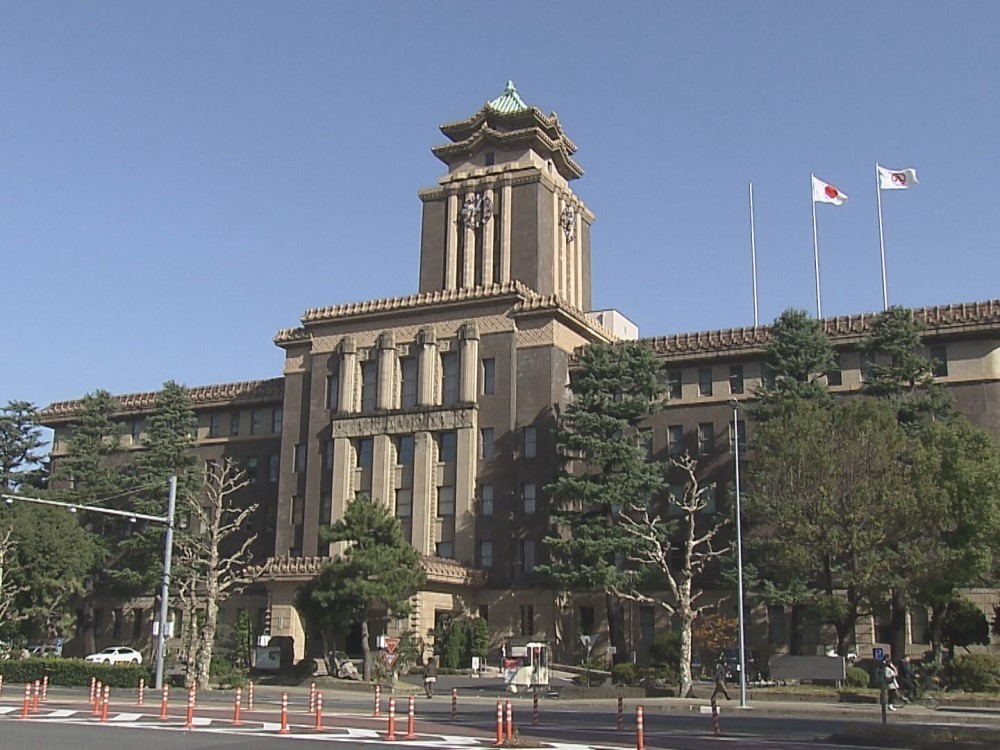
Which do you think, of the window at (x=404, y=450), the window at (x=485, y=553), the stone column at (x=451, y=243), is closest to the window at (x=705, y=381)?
the window at (x=485, y=553)

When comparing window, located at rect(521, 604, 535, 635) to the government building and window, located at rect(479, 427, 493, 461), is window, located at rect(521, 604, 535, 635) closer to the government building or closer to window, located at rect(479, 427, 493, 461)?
the government building

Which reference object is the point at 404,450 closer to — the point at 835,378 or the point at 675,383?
the point at 675,383

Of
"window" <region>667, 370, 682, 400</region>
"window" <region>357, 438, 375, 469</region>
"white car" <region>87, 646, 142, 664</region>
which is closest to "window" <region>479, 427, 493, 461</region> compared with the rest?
"window" <region>357, 438, 375, 469</region>

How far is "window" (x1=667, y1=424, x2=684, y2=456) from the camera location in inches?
2491

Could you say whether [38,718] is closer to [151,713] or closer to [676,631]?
[151,713]

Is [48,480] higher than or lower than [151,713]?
higher

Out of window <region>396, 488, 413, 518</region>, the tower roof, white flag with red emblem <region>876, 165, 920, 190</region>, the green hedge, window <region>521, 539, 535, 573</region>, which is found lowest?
the green hedge

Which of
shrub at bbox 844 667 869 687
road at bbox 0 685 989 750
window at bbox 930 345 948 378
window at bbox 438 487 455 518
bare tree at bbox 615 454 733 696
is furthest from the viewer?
→ window at bbox 438 487 455 518

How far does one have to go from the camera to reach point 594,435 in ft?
191

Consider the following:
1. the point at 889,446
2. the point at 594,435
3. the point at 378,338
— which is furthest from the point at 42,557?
the point at 889,446

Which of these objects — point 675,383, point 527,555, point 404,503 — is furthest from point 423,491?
point 675,383

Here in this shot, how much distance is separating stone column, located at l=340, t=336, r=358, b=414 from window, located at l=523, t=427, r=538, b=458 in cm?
1043

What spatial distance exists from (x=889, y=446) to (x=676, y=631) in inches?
752

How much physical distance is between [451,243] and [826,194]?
23.3m
